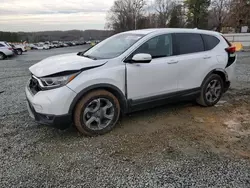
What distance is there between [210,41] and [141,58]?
1931 mm

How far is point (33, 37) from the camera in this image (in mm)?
93125

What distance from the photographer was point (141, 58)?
11.9 ft

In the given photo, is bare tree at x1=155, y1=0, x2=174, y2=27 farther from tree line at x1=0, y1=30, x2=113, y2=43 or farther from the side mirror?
the side mirror

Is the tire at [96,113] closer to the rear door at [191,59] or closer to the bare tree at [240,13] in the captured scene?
the rear door at [191,59]

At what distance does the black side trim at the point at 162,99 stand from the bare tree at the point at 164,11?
6670cm

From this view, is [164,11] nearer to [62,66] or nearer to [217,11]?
[217,11]

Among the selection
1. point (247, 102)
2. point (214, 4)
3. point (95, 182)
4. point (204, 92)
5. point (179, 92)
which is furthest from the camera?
point (214, 4)

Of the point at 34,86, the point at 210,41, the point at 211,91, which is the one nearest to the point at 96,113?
the point at 34,86

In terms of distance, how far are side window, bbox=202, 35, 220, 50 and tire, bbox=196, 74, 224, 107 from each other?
0.58 meters

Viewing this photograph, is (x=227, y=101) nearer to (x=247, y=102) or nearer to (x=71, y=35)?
(x=247, y=102)

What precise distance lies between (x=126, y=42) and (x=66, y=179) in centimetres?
249

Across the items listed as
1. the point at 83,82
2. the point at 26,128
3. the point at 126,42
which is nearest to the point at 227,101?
the point at 126,42

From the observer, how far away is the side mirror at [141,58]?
3625 mm

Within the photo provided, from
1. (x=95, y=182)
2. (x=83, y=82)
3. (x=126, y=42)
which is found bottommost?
(x=95, y=182)
